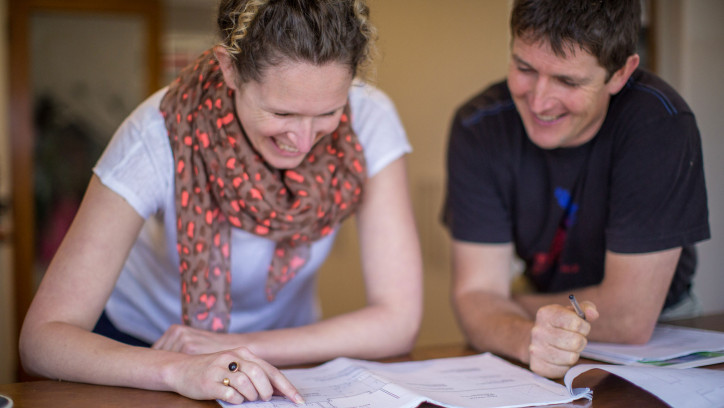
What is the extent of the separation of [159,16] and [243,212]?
328cm

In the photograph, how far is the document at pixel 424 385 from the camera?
958 millimetres

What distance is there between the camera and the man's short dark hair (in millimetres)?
1318

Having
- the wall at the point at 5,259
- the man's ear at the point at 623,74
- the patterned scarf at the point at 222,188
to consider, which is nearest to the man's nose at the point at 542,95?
the man's ear at the point at 623,74

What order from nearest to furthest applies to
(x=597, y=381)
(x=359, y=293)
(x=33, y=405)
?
(x=33, y=405) → (x=597, y=381) → (x=359, y=293)

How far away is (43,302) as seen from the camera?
118cm

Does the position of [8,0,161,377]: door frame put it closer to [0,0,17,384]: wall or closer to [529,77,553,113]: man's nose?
[0,0,17,384]: wall

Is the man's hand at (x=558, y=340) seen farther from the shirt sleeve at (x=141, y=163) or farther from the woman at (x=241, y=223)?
the shirt sleeve at (x=141, y=163)

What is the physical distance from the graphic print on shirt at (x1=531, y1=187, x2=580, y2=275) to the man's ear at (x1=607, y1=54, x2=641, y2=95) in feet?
0.84

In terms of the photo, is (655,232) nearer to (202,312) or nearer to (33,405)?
(202,312)

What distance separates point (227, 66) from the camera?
4.09ft

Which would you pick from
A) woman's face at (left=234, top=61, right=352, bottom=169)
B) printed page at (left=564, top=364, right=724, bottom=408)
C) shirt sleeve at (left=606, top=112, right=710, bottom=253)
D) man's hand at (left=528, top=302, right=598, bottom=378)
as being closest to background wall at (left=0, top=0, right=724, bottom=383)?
shirt sleeve at (left=606, top=112, right=710, bottom=253)

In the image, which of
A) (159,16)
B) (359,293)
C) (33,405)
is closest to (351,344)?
(33,405)

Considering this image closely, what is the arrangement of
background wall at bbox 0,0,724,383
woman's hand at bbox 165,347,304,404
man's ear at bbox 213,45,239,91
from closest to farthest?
1. woman's hand at bbox 165,347,304,404
2. man's ear at bbox 213,45,239,91
3. background wall at bbox 0,0,724,383

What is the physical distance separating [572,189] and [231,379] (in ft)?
3.07
